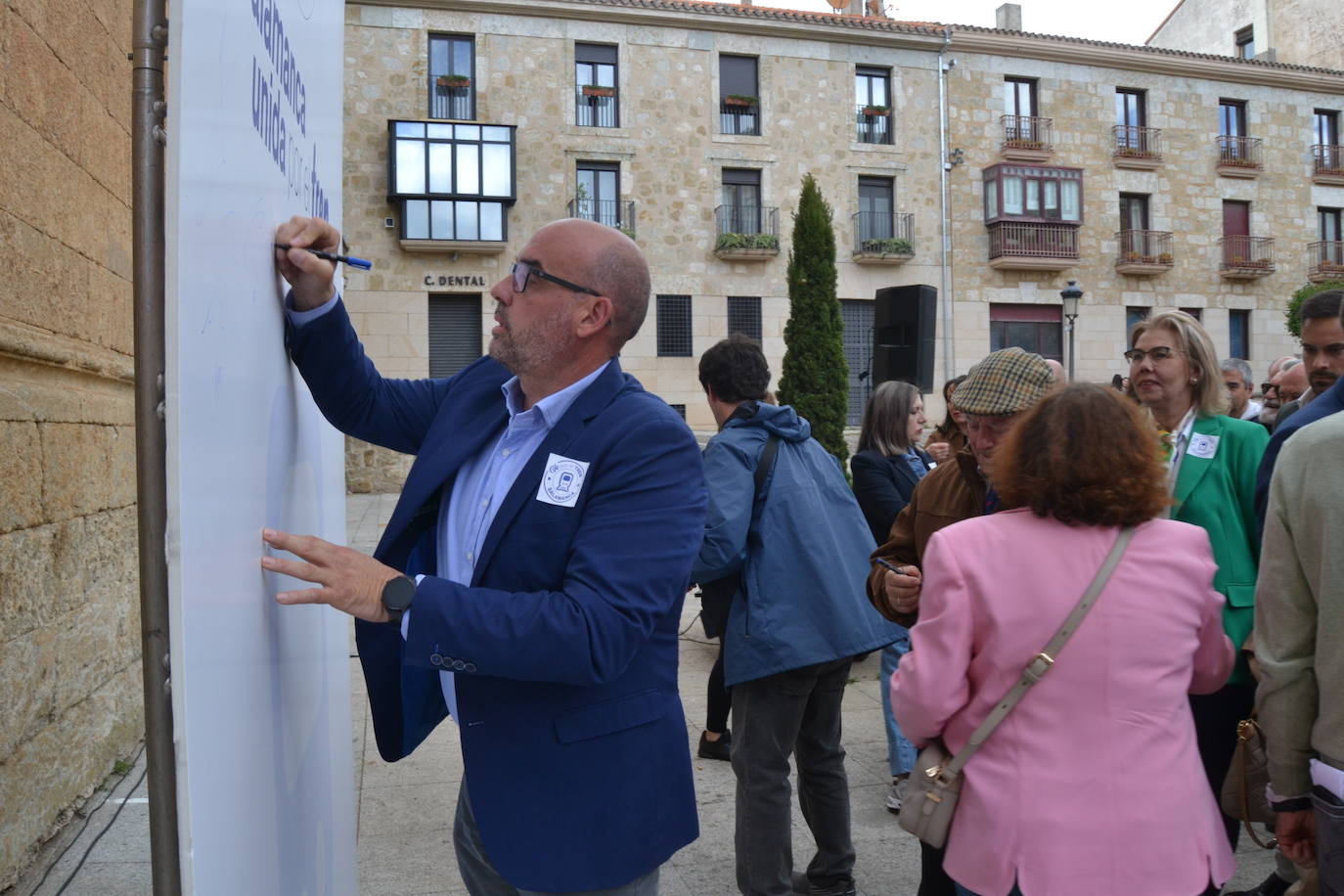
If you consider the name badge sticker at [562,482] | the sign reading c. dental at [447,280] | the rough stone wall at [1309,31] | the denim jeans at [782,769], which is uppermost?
the rough stone wall at [1309,31]

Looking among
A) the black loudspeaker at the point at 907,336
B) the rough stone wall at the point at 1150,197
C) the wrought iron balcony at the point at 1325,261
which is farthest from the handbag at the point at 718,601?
the wrought iron balcony at the point at 1325,261

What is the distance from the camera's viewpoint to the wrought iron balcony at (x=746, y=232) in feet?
82.7

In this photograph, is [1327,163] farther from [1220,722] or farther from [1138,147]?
[1220,722]

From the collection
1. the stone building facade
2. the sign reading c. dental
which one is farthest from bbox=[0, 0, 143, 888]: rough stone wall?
the sign reading c. dental

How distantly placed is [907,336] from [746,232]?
16617mm

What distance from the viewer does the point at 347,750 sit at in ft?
6.58

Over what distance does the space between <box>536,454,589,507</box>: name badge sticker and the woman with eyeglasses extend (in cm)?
186

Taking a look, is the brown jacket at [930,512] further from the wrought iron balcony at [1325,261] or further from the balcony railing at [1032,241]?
the wrought iron balcony at [1325,261]

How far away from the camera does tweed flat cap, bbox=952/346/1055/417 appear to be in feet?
8.76

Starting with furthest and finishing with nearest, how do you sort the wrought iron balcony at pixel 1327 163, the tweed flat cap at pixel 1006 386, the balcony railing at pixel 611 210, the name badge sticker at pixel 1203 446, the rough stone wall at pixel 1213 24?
1. the rough stone wall at pixel 1213 24
2. the wrought iron balcony at pixel 1327 163
3. the balcony railing at pixel 611 210
4. the name badge sticker at pixel 1203 446
5. the tweed flat cap at pixel 1006 386

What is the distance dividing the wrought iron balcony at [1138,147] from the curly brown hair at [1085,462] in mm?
29145

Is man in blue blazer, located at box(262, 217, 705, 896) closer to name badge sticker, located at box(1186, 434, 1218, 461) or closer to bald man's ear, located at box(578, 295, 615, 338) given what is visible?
bald man's ear, located at box(578, 295, 615, 338)

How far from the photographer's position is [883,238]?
26531 millimetres

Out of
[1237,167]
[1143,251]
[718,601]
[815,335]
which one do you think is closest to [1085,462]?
[718,601]
